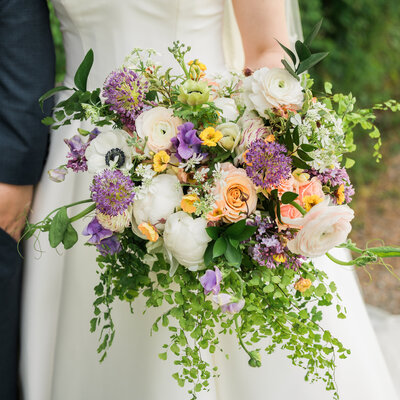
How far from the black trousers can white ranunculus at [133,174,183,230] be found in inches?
25.1

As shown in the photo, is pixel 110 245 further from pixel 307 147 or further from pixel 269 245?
pixel 307 147

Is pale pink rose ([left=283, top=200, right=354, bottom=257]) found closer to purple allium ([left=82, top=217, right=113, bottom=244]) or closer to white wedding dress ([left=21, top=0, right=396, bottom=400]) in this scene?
purple allium ([left=82, top=217, right=113, bottom=244])

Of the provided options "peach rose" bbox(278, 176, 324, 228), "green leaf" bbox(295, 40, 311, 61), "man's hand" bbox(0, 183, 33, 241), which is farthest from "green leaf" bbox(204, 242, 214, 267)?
"man's hand" bbox(0, 183, 33, 241)

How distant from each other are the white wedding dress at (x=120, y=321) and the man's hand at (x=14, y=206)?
4cm

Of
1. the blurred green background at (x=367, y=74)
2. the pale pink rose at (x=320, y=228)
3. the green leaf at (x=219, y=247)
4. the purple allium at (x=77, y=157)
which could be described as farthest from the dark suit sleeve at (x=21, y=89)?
the blurred green background at (x=367, y=74)

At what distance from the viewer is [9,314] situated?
1598mm

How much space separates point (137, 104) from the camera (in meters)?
1.08

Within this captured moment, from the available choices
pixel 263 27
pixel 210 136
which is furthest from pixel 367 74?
pixel 210 136

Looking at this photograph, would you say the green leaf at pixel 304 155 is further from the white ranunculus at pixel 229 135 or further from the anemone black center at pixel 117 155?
the anemone black center at pixel 117 155

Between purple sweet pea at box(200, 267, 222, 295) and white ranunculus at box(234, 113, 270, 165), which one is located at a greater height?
white ranunculus at box(234, 113, 270, 165)

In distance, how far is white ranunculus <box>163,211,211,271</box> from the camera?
1.00 m

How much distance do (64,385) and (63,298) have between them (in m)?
0.26

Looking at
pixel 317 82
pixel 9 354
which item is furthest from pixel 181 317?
pixel 317 82

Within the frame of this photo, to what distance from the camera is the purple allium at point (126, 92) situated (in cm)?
107
